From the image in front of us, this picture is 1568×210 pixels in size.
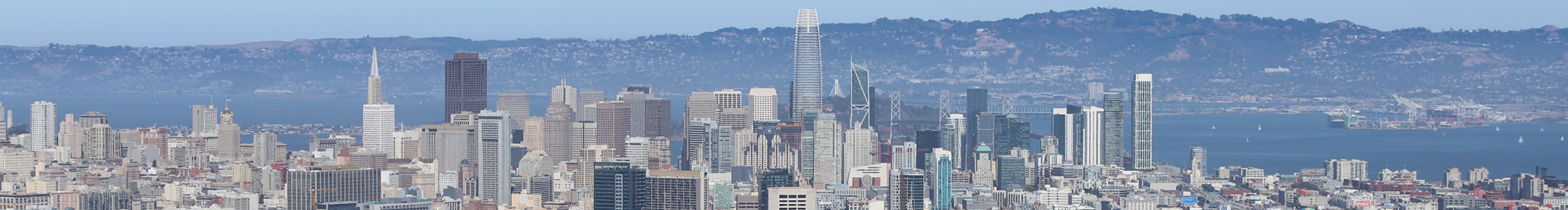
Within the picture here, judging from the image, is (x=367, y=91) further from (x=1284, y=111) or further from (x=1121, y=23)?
(x=1284, y=111)

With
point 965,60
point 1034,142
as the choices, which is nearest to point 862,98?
point 1034,142

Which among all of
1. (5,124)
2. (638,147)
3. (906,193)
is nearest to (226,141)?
(5,124)

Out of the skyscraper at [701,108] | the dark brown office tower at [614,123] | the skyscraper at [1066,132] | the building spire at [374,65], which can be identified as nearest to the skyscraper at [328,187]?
the dark brown office tower at [614,123]

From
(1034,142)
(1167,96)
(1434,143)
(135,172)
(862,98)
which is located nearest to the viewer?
(135,172)

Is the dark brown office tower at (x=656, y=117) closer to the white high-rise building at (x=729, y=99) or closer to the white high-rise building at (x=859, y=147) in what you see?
the white high-rise building at (x=729, y=99)

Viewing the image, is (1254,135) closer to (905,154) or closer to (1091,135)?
(1091,135)

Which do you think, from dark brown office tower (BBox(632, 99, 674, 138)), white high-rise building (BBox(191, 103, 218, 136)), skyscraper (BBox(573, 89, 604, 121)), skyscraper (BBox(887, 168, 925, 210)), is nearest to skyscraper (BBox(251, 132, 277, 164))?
white high-rise building (BBox(191, 103, 218, 136))

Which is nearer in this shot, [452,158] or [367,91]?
[452,158]

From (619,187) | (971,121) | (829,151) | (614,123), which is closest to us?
(619,187)
